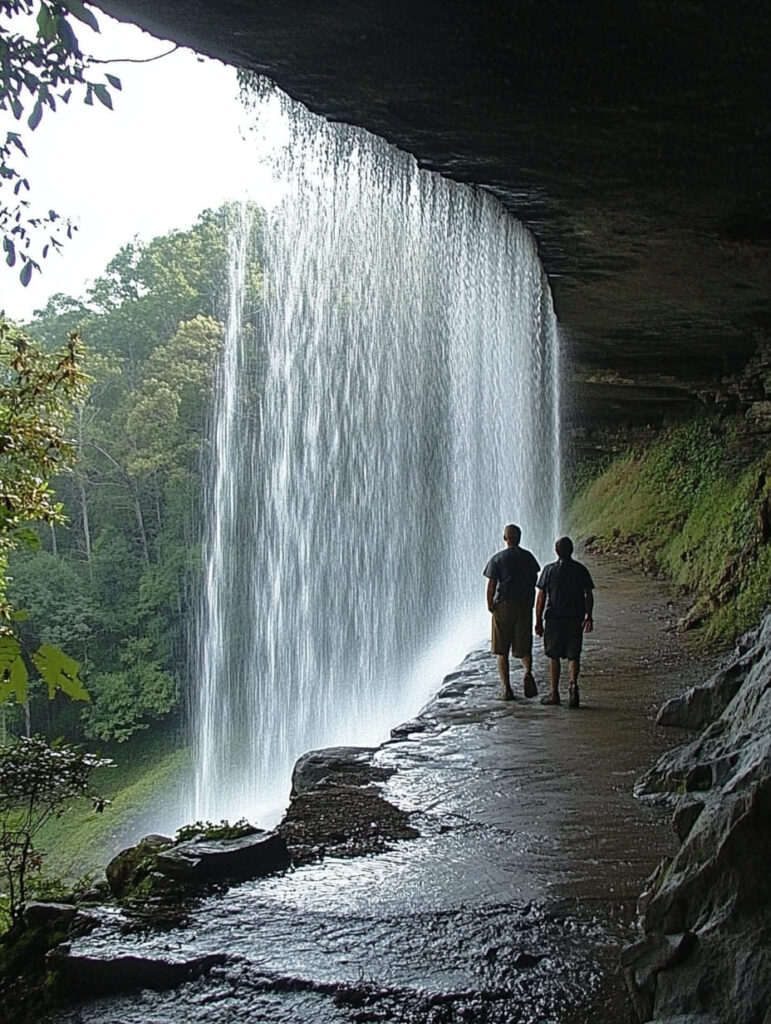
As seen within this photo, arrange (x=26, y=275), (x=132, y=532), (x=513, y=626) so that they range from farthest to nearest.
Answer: (x=132, y=532)
(x=513, y=626)
(x=26, y=275)

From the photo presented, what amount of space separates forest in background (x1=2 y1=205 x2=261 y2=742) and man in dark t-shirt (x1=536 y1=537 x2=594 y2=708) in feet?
80.1

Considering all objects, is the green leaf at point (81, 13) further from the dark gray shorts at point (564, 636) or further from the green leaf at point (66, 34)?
the dark gray shorts at point (564, 636)

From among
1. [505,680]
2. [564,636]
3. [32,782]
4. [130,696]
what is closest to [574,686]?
[564,636]

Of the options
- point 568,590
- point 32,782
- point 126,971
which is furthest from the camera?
point 568,590

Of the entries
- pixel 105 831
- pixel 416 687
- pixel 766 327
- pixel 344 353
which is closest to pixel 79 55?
pixel 766 327

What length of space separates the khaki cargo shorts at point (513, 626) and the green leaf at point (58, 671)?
651 cm

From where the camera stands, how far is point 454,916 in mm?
4195

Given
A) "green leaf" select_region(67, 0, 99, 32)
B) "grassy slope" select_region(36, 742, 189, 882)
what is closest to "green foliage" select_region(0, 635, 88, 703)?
"green leaf" select_region(67, 0, 99, 32)

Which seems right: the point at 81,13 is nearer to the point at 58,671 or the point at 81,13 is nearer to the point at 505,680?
the point at 58,671

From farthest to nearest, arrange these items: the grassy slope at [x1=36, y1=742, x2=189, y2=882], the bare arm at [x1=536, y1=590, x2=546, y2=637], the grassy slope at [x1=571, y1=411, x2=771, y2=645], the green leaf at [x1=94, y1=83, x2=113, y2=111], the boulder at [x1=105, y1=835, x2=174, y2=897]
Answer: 1. the grassy slope at [x1=36, y1=742, x2=189, y2=882]
2. the grassy slope at [x1=571, y1=411, x2=771, y2=645]
3. the bare arm at [x1=536, y1=590, x2=546, y2=637]
4. the boulder at [x1=105, y1=835, x2=174, y2=897]
5. the green leaf at [x1=94, y1=83, x2=113, y2=111]

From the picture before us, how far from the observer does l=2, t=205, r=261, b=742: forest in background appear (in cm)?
3105

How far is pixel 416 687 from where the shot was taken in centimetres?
1534

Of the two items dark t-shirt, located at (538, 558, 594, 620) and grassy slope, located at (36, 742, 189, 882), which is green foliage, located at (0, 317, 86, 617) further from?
grassy slope, located at (36, 742, 189, 882)

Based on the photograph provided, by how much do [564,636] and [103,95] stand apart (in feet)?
19.4
